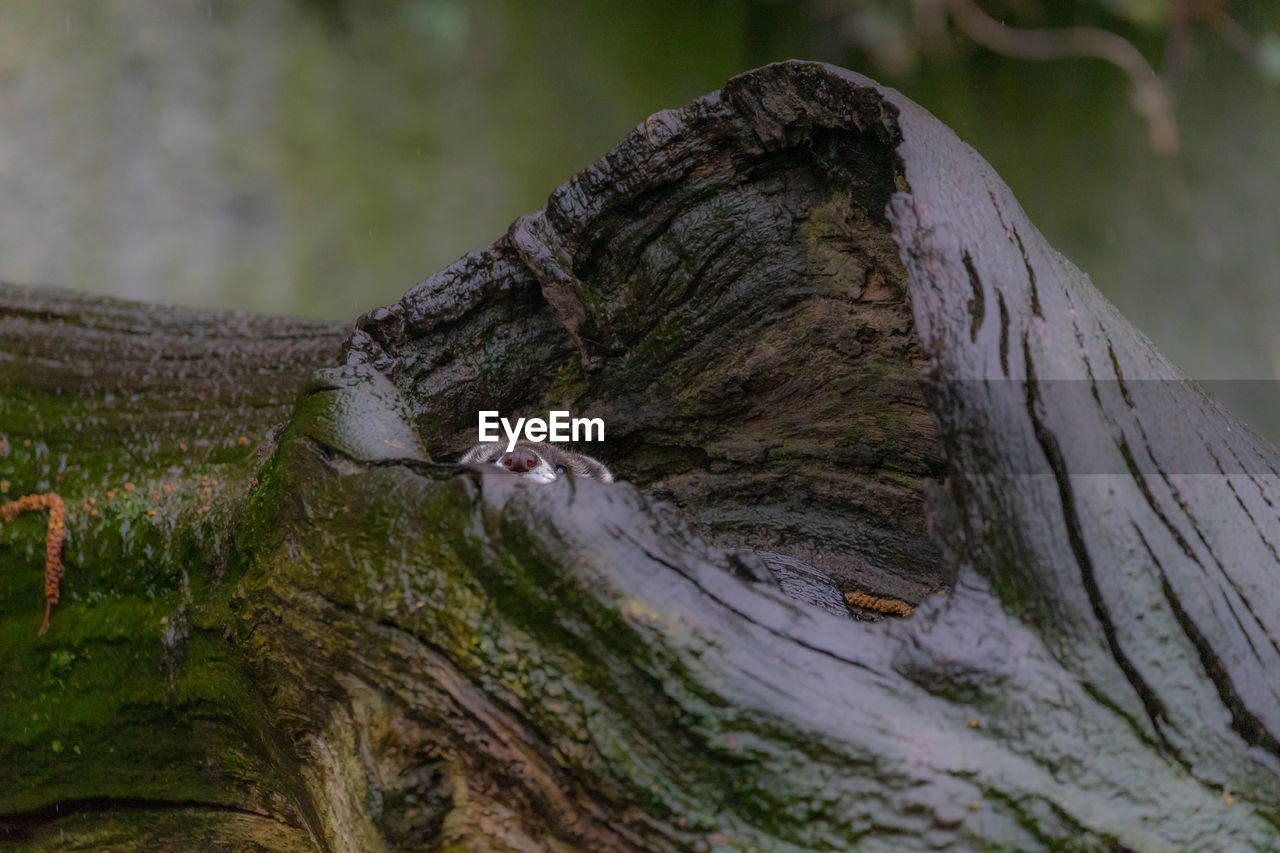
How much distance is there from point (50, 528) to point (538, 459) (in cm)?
97

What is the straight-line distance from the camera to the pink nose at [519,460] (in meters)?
2.06

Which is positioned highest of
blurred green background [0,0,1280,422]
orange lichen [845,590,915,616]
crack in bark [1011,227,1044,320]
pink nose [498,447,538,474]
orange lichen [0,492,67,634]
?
blurred green background [0,0,1280,422]

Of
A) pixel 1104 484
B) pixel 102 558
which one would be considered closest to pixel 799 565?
pixel 1104 484

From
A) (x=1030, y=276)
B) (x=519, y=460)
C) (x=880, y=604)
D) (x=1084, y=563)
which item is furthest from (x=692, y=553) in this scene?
(x=519, y=460)

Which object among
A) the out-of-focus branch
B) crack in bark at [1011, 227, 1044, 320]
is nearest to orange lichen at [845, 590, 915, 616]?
crack in bark at [1011, 227, 1044, 320]

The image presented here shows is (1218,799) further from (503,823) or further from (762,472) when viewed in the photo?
(762,472)

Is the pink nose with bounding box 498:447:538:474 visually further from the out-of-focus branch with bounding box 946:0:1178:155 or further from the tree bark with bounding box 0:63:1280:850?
the out-of-focus branch with bounding box 946:0:1178:155

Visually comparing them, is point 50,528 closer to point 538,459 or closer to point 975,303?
point 538,459

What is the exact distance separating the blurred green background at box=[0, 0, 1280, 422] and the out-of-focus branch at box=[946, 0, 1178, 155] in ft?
0.13

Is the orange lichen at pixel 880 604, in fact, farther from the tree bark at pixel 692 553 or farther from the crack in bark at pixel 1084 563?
the crack in bark at pixel 1084 563

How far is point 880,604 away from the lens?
1835 millimetres

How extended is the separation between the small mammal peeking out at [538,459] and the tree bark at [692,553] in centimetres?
12

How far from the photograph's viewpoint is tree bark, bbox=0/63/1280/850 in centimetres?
107

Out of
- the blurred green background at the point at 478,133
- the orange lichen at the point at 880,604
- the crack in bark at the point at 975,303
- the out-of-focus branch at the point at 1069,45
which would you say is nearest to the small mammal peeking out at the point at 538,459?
the orange lichen at the point at 880,604
